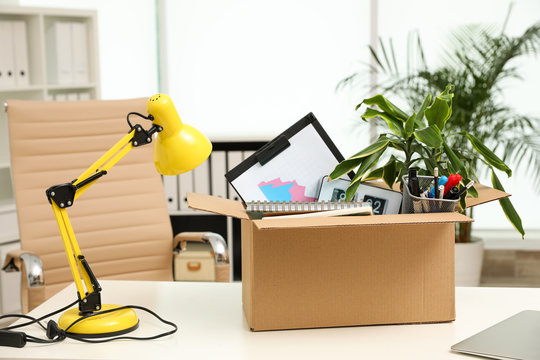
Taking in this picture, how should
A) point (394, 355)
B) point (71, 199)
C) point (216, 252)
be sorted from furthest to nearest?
point (216, 252) < point (71, 199) < point (394, 355)

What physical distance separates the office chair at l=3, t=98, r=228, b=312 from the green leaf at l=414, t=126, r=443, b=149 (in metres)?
1.24

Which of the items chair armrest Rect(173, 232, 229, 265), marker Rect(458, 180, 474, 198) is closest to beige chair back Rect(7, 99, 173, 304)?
chair armrest Rect(173, 232, 229, 265)

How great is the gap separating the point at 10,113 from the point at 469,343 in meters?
1.60

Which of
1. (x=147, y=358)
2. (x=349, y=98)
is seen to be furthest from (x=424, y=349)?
(x=349, y=98)

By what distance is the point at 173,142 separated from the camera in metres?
1.28

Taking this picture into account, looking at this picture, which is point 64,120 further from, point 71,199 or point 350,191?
point 350,191

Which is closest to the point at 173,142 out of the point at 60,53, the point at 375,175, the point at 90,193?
the point at 375,175

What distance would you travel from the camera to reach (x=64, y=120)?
2.26 metres

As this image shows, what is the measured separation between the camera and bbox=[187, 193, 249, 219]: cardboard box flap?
1275mm

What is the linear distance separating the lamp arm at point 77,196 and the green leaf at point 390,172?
505 millimetres

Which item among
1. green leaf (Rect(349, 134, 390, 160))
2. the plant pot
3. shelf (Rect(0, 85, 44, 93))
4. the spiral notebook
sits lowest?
the plant pot

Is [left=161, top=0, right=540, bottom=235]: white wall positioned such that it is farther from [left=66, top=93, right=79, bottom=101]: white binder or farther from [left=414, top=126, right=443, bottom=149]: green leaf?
[left=414, top=126, right=443, bottom=149]: green leaf

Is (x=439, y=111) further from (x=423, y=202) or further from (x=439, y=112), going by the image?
(x=423, y=202)

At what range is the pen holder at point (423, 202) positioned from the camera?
1.32 m
